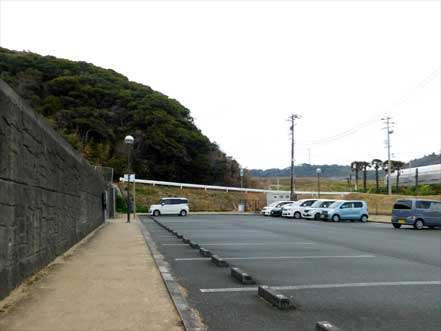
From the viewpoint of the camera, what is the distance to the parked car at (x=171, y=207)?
39.0 metres

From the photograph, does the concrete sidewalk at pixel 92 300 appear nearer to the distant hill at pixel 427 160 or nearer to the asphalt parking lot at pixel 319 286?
the asphalt parking lot at pixel 319 286

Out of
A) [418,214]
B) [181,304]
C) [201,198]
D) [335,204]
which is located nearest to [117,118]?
[201,198]

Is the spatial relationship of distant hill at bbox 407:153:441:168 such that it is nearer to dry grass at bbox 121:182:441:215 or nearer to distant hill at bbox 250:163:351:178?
distant hill at bbox 250:163:351:178

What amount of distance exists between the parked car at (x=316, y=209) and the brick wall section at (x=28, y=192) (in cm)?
2544

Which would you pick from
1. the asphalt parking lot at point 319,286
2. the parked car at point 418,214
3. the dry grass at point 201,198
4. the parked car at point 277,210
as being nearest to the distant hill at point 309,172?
the dry grass at point 201,198

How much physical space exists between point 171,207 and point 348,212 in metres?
15.0

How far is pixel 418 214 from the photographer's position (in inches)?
936

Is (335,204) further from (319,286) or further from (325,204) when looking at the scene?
(319,286)

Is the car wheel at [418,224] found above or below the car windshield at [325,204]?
below

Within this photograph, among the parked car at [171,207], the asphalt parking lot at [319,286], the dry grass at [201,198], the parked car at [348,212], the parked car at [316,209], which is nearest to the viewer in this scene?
the asphalt parking lot at [319,286]

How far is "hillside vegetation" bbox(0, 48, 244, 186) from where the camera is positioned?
5200 cm

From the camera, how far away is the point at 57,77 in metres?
58.2

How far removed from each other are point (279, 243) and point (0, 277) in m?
10.7

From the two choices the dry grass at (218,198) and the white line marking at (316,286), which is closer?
the white line marking at (316,286)
